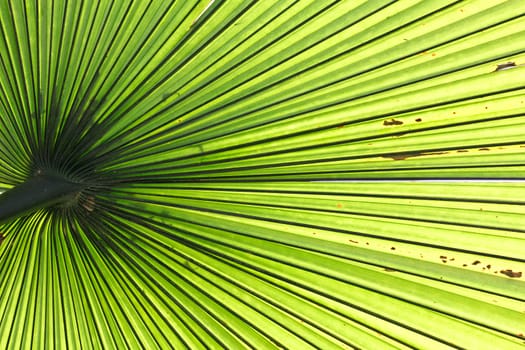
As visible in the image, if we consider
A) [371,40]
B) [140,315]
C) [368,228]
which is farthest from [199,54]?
[140,315]

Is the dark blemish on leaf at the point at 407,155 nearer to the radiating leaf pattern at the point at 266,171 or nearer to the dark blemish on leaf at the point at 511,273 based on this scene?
the radiating leaf pattern at the point at 266,171

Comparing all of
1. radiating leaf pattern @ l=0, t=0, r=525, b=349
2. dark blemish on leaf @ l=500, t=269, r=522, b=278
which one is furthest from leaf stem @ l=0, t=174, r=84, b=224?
dark blemish on leaf @ l=500, t=269, r=522, b=278

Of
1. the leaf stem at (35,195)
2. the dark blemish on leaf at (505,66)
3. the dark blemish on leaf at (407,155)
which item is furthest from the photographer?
the leaf stem at (35,195)

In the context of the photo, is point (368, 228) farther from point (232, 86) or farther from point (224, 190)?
point (232, 86)

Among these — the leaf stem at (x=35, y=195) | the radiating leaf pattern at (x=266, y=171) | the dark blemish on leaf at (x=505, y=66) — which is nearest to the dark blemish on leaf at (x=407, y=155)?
the radiating leaf pattern at (x=266, y=171)

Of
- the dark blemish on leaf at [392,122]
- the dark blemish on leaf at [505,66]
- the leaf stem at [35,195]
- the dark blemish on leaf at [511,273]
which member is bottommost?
the dark blemish on leaf at [511,273]

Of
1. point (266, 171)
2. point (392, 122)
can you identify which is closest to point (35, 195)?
point (266, 171)

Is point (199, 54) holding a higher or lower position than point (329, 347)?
higher
